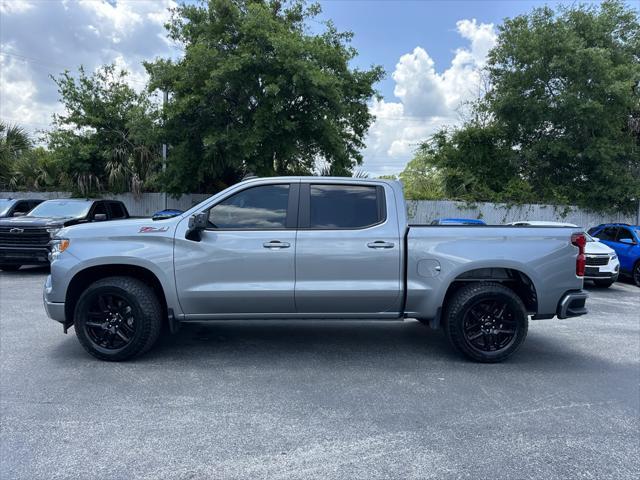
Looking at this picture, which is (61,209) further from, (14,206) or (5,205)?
(5,205)

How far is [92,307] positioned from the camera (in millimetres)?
5066

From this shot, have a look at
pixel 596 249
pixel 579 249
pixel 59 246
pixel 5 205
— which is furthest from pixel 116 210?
pixel 596 249

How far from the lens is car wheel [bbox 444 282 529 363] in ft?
16.7

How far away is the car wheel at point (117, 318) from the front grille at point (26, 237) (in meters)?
7.08

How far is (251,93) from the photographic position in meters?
15.2

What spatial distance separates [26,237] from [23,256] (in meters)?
0.46

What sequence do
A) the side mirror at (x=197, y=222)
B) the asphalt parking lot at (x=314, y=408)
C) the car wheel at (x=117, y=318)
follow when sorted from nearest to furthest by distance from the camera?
the asphalt parking lot at (x=314, y=408) < the side mirror at (x=197, y=222) < the car wheel at (x=117, y=318)

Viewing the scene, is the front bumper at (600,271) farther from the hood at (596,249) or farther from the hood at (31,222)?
the hood at (31,222)

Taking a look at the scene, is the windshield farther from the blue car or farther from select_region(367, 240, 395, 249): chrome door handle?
the blue car

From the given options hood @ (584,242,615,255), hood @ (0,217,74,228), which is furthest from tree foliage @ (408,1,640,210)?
hood @ (0,217,74,228)

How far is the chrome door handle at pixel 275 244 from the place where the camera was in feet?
16.3

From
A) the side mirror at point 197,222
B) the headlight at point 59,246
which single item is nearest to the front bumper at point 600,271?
the side mirror at point 197,222

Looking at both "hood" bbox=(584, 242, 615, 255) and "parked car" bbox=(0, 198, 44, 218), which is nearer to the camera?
"hood" bbox=(584, 242, 615, 255)

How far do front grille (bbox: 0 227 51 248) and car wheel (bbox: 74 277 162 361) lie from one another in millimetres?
7079
